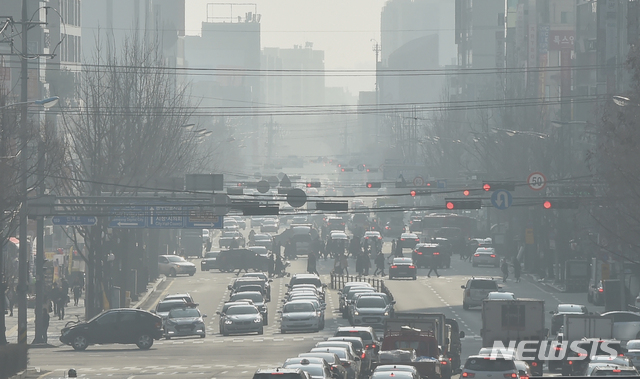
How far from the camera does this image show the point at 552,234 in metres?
70.6

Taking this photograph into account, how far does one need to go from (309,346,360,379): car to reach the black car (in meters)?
13.9

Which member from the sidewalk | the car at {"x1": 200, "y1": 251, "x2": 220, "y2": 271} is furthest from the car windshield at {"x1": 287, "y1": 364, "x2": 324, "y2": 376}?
the car at {"x1": 200, "y1": 251, "x2": 220, "y2": 271}

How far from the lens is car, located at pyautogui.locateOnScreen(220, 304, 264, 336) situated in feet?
156

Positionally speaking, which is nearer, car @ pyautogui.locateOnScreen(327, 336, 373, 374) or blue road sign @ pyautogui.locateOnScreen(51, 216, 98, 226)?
car @ pyautogui.locateOnScreen(327, 336, 373, 374)

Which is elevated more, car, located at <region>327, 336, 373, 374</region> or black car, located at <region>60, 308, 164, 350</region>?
car, located at <region>327, 336, 373, 374</region>

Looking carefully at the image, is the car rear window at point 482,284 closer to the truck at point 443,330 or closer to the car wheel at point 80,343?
the truck at point 443,330

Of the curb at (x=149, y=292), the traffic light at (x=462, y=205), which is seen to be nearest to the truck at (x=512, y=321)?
the traffic light at (x=462, y=205)

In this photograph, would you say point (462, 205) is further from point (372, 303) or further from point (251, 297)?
point (251, 297)

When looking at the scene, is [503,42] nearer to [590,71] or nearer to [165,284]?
[590,71]

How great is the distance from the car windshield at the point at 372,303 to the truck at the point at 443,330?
8.41 m

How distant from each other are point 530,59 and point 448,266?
45.0 metres

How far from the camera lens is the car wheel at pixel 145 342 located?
1690 inches

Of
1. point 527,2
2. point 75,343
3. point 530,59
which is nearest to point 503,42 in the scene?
point 527,2

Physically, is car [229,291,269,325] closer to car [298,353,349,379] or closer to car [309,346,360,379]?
car [309,346,360,379]
